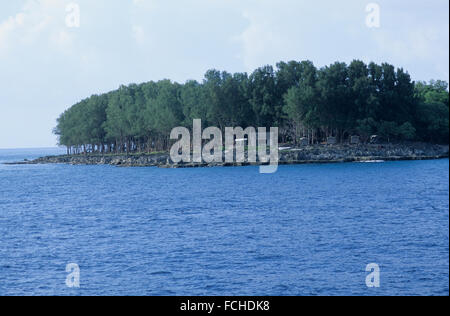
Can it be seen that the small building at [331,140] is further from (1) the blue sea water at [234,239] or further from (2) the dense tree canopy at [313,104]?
(1) the blue sea water at [234,239]

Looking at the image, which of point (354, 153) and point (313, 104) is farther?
point (313, 104)

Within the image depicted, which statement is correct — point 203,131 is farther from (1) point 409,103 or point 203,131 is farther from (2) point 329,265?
(2) point 329,265

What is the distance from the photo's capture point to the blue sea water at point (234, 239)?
28.2 m

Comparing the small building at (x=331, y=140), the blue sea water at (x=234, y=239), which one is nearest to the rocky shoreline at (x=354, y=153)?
the small building at (x=331, y=140)

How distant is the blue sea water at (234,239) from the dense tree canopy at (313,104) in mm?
52172

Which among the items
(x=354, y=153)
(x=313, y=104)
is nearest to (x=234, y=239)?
(x=354, y=153)

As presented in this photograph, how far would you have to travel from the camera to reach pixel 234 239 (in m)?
38.8

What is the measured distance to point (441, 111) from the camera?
13500 cm

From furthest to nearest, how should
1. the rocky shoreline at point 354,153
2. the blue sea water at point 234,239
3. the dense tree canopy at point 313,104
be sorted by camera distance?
the dense tree canopy at point 313,104
the rocky shoreline at point 354,153
the blue sea water at point 234,239

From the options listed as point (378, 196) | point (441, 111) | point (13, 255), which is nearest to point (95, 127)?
point (441, 111)

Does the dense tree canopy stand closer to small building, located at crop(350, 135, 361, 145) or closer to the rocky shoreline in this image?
small building, located at crop(350, 135, 361, 145)

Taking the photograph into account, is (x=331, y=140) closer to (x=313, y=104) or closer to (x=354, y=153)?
(x=313, y=104)

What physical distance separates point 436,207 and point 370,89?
80.6 meters

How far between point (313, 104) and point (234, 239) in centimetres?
9018
